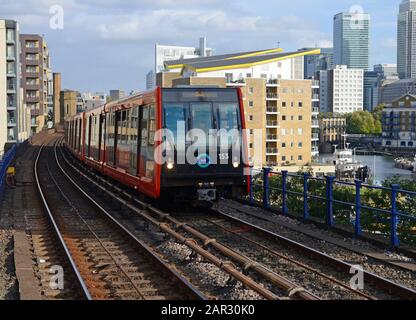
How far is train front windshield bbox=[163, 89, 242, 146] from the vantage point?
15148 mm

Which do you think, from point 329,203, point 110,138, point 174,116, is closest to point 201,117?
point 174,116

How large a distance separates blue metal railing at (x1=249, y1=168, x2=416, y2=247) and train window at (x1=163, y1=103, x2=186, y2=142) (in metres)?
2.74

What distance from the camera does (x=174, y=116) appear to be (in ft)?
49.8

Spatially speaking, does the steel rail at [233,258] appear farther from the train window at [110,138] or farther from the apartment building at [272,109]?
the apartment building at [272,109]

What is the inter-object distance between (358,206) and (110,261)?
4588 millimetres

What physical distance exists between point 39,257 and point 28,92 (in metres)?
95.7

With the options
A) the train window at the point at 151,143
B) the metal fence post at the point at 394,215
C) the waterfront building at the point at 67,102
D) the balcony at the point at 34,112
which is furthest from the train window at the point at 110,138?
the waterfront building at the point at 67,102

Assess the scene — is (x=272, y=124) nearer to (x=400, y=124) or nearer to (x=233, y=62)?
(x=233, y=62)

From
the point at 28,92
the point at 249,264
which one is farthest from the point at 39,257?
the point at 28,92

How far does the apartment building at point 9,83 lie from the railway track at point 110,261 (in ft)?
144

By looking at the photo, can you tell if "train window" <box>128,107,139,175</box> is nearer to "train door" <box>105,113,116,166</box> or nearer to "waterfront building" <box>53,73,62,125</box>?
"train door" <box>105,113,116,166</box>

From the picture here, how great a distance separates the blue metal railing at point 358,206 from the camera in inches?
459

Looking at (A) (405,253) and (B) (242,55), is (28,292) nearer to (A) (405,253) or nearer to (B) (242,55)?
Result: (A) (405,253)

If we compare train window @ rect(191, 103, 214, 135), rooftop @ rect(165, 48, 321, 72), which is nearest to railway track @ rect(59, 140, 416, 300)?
train window @ rect(191, 103, 214, 135)
